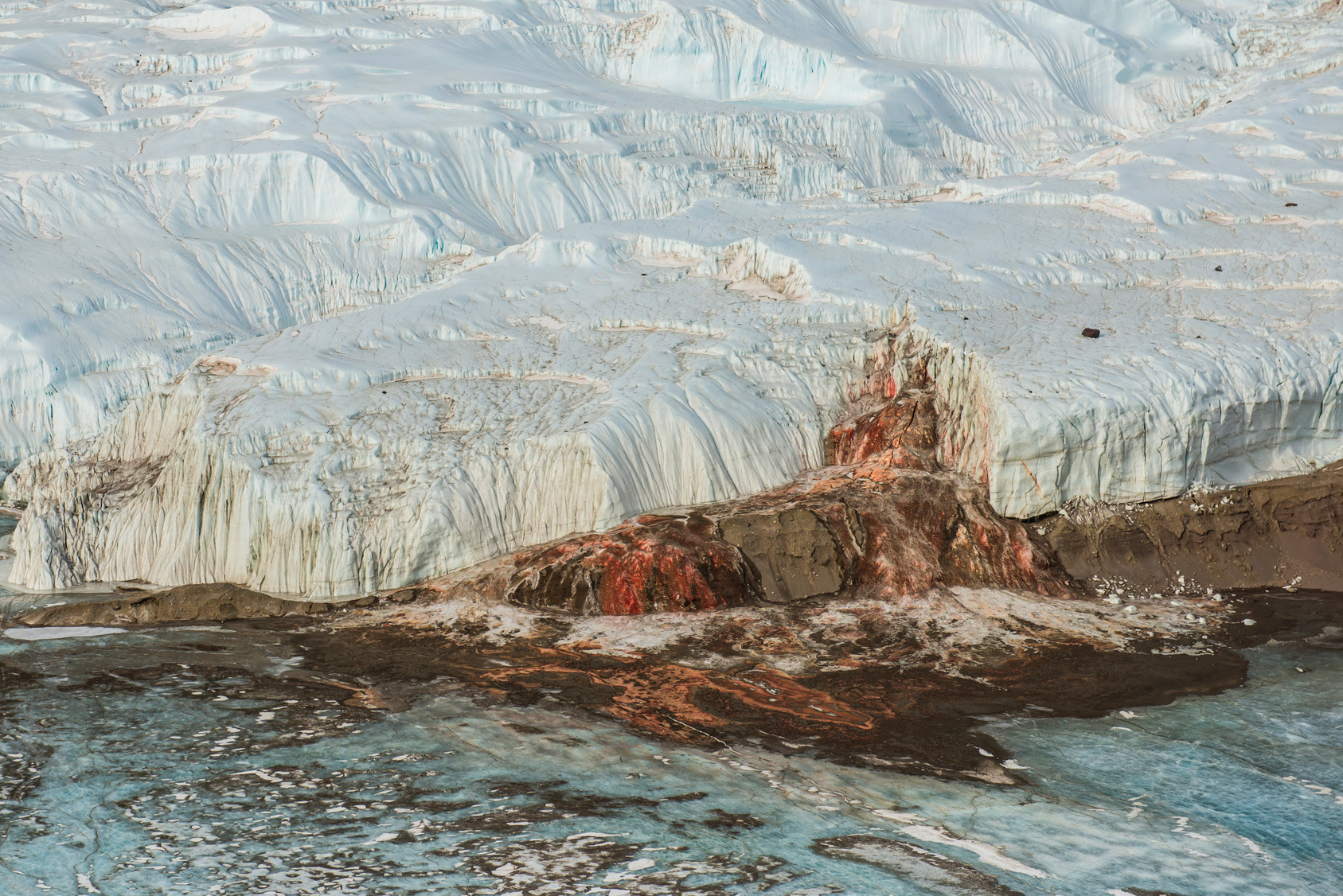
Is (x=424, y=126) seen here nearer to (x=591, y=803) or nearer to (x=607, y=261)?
(x=607, y=261)

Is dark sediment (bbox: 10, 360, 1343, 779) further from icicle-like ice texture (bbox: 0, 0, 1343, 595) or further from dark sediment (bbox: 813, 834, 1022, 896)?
dark sediment (bbox: 813, 834, 1022, 896)

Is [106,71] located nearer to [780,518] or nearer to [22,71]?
[22,71]

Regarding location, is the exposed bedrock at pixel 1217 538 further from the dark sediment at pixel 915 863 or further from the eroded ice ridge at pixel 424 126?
the eroded ice ridge at pixel 424 126

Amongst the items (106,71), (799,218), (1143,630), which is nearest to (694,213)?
(799,218)

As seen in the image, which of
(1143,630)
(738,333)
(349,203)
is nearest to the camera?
(1143,630)

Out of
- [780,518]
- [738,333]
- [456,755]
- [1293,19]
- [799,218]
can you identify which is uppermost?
[1293,19]

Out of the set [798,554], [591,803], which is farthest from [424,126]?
[591,803]
